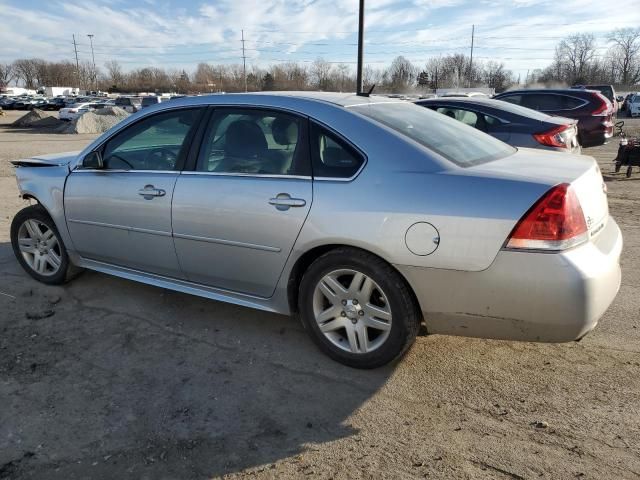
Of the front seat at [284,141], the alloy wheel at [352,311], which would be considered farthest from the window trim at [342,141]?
the alloy wheel at [352,311]

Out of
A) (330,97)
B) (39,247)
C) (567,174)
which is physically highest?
(330,97)

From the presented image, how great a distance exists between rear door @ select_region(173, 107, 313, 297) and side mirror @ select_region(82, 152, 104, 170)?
867 millimetres

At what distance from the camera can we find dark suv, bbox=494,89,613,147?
36.3 feet

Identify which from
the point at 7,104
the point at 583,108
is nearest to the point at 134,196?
the point at 583,108

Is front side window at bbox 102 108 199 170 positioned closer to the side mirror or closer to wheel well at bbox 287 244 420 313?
the side mirror

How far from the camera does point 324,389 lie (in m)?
2.91

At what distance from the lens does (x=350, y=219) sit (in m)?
2.81

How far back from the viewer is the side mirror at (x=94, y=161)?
3.90m

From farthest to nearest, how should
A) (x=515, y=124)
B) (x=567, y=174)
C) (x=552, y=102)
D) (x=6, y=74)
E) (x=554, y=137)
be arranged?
1. (x=6, y=74)
2. (x=552, y=102)
3. (x=515, y=124)
4. (x=554, y=137)
5. (x=567, y=174)

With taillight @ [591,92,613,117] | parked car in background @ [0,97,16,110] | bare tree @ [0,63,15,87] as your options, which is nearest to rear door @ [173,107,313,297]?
taillight @ [591,92,613,117]

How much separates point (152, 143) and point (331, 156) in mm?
1629

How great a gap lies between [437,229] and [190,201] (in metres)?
1.68

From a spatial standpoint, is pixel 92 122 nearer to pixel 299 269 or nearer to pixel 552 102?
pixel 552 102

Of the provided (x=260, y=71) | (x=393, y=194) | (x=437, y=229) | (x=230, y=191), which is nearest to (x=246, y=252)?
(x=230, y=191)
